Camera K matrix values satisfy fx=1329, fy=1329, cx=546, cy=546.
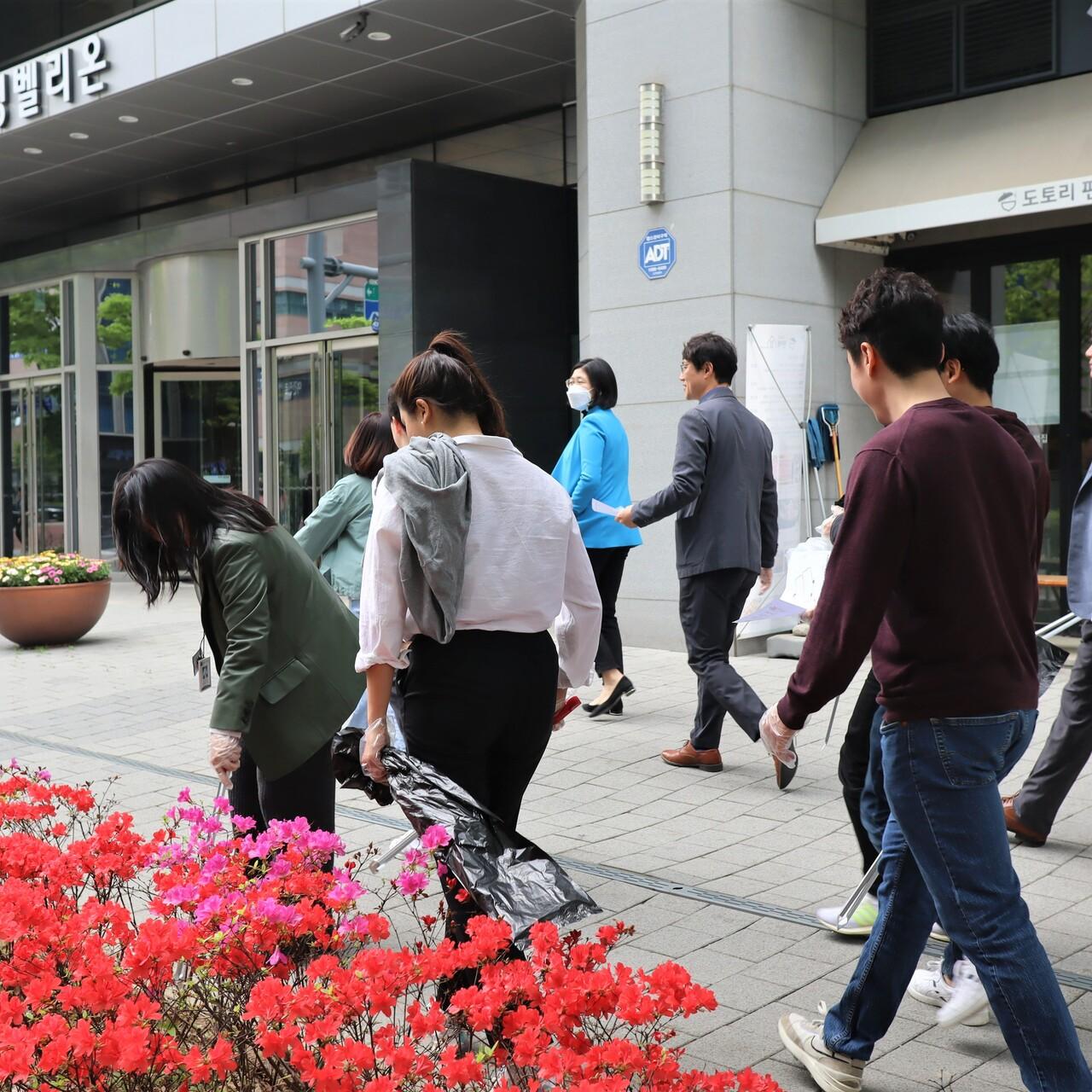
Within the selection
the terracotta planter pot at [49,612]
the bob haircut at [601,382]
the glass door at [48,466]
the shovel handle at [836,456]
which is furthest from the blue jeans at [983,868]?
the glass door at [48,466]

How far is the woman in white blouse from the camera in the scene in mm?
3137

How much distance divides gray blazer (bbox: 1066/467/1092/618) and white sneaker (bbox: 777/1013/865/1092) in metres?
1.86

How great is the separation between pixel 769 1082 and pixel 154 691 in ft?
25.9

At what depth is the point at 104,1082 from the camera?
7.09 ft

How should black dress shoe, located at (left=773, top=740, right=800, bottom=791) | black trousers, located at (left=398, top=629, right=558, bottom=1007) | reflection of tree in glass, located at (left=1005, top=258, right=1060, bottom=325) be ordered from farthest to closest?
reflection of tree in glass, located at (left=1005, top=258, right=1060, bottom=325)
black dress shoe, located at (left=773, top=740, right=800, bottom=791)
black trousers, located at (left=398, top=629, right=558, bottom=1007)

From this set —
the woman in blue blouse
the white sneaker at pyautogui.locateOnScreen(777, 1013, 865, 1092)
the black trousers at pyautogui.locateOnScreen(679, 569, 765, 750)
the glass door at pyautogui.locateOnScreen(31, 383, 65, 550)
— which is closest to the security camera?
the woman in blue blouse

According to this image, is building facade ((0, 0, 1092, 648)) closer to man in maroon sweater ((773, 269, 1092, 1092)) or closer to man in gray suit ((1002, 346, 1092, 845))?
man in gray suit ((1002, 346, 1092, 845))

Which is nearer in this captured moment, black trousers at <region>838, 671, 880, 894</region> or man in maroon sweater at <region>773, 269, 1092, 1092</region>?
man in maroon sweater at <region>773, 269, 1092, 1092</region>

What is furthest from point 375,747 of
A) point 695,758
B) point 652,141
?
point 652,141

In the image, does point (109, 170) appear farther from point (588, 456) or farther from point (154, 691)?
point (588, 456)

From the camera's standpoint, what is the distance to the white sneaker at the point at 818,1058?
305 cm

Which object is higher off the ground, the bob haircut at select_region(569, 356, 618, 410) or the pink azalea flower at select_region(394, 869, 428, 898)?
the bob haircut at select_region(569, 356, 618, 410)

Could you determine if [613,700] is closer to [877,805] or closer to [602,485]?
[602,485]

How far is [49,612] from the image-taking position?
11.6 m
